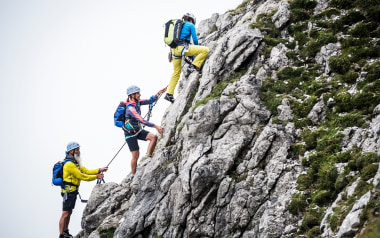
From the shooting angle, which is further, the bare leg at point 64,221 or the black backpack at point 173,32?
the black backpack at point 173,32

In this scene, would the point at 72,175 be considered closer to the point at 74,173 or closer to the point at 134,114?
the point at 74,173

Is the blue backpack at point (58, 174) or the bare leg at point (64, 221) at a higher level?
the blue backpack at point (58, 174)

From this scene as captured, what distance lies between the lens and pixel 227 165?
14.9 metres

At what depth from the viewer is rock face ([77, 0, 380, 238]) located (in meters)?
13.1

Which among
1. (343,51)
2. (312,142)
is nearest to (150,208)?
(312,142)

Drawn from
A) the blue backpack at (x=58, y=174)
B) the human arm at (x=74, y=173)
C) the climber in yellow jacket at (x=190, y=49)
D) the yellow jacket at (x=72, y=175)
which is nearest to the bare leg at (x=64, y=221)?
the yellow jacket at (x=72, y=175)

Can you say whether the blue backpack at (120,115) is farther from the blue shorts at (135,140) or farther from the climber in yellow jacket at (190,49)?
the climber in yellow jacket at (190,49)

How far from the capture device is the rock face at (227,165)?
1308cm

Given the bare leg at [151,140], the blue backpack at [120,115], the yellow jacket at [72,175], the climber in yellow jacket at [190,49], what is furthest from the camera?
the climber in yellow jacket at [190,49]

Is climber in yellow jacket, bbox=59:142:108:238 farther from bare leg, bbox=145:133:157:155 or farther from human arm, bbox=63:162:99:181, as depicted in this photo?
bare leg, bbox=145:133:157:155

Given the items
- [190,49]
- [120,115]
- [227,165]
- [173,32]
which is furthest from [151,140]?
[227,165]

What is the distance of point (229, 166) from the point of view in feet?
48.8

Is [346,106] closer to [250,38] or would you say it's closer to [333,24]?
[333,24]

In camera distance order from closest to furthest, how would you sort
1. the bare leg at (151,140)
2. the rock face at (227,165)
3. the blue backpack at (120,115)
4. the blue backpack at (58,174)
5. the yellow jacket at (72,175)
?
1. the rock face at (227,165)
2. the yellow jacket at (72,175)
3. the blue backpack at (58,174)
4. the blue backpack at (120,115)
5. the bare leg at (151,140)
